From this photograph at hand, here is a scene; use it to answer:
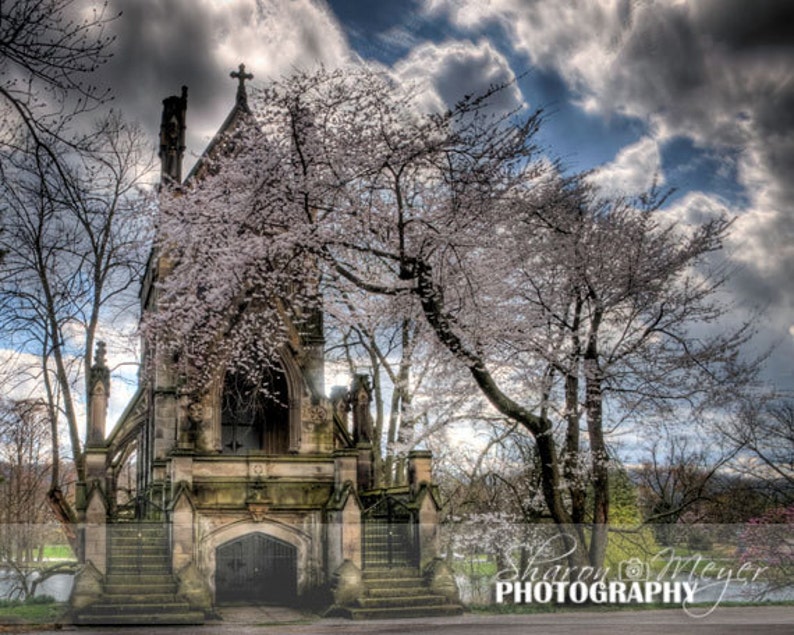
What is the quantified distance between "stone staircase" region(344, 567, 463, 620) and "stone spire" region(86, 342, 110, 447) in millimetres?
6887

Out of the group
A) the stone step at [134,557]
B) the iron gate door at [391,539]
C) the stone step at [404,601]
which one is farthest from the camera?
the iron gate door at [391,539]

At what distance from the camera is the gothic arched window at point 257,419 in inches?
880

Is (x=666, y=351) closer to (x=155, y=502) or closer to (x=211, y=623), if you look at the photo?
(x=211, y=623)

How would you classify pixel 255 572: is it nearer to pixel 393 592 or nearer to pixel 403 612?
pixel 393 592

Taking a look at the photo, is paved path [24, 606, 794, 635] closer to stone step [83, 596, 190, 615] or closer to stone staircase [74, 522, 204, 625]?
stone staircase [74, 522, 204, 625]

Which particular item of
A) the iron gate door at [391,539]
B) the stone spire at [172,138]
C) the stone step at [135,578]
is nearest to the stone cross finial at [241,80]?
the stone spire at [172,138]

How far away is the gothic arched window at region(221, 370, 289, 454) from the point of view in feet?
73.3

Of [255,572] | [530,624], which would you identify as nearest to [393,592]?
[530,624]

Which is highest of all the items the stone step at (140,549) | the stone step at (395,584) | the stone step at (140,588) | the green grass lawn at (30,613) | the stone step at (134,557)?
the stone step at (140,549)

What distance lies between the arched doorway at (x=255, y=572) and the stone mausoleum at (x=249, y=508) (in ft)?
0.11

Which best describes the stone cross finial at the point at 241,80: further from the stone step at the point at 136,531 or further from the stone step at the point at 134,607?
the stone step at the point at 134,607

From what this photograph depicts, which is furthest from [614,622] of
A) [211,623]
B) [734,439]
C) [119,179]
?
[119,179]

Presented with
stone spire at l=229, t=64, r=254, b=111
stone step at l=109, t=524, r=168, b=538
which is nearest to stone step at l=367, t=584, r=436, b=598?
stone step at l=109, t=524, r=168, b=538

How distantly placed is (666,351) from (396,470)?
11626 mm
